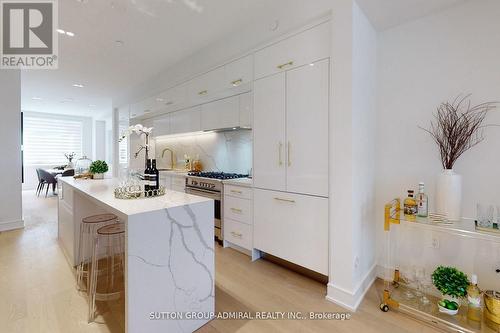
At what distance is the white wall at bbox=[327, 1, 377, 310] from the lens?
1.88 meters

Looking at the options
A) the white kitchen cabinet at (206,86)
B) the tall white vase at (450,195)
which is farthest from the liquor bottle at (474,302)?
the white kitchen cabinet at (206,86)

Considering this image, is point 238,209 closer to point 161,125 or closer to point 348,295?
point 348,295

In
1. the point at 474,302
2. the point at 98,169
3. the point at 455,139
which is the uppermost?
the point at 455,139

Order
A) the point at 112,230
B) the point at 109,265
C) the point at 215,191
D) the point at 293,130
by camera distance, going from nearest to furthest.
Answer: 1. the point at 112,230
2. the point at 293,130
3. the point at 109,265
4. the point at 215,191

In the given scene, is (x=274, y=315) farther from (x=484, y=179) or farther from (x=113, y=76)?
(x=113, y=76)

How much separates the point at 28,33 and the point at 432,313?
485 cm

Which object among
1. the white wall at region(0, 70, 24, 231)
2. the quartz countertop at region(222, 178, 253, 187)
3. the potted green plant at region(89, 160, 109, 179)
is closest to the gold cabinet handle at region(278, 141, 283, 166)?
the quartz countertop at region(222, 178, 253, 187)

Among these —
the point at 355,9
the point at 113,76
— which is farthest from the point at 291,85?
the point at 113,76

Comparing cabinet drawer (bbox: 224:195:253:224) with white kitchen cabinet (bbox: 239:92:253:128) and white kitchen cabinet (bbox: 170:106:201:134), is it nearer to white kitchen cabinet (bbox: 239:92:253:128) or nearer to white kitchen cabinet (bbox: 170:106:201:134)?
white kitchen cabinet (bbox: 239:92:253:128)

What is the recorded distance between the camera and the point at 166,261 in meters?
1.48

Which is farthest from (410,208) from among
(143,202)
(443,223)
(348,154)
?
(143,202)

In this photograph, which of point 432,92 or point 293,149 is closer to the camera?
point 432,92

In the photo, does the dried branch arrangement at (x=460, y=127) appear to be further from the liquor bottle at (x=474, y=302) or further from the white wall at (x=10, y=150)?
the white wall at (x=10, y=150)

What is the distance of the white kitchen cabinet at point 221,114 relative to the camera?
3076 mm
